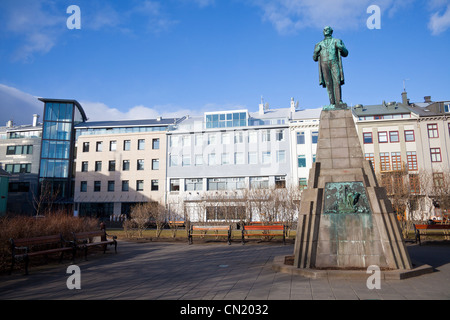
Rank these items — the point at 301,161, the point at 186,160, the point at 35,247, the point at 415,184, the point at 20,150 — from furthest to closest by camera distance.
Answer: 1. the point at 20,150
2. the point at 186,160
3. the point at 301,161
4. the point at 415,184
5. the point at 35,247

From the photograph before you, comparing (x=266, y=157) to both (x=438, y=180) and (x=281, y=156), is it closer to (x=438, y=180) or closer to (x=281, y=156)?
(x=281, y=156)

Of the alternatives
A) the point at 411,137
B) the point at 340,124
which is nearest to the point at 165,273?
the point at 340,124

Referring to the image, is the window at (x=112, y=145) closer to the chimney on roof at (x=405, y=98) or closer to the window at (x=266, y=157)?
the window at (x=266, y=157)

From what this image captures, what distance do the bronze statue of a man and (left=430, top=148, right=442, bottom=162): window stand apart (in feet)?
117

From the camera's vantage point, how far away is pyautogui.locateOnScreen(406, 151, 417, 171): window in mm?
38725

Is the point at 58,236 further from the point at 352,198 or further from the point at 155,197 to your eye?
the point at 155,197

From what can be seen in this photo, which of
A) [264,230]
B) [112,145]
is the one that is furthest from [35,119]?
[264,230]

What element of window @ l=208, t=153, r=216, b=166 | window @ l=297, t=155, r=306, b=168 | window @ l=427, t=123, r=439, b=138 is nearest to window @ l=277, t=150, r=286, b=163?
window @ l=297, t=155, r=306, b=168

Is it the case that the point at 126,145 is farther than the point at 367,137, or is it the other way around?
the point at 126,145

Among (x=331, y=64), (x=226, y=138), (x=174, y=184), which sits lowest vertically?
(x=174, y=184)

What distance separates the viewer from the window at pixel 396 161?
127 feet

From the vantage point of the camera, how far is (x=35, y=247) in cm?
1168

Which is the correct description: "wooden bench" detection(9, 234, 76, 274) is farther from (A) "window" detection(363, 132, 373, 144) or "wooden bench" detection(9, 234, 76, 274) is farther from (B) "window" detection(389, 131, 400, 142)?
(B) "window" detection(389, 131, 400, 142)

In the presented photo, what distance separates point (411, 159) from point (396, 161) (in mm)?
1818
